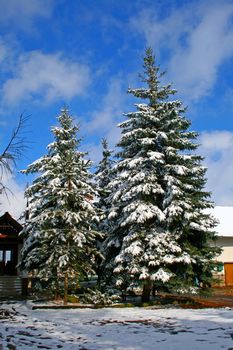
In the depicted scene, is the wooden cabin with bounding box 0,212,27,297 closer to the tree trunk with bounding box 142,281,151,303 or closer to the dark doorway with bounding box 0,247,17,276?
the dark doorway with bounding box 0,247,17,276

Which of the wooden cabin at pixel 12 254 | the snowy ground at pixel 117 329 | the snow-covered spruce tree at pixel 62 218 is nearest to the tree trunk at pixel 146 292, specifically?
the snowy ground at pixel 117 329

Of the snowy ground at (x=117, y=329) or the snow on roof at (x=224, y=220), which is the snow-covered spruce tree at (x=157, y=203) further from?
the snow on roof at (x=224, y=220)

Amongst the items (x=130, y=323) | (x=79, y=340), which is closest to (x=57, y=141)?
(x=130, y=323)

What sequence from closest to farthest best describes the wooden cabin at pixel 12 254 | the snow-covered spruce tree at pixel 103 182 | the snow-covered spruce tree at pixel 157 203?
1. the snow-covered spruce tree at pixel 157 203
2. the snow-covered spruce tree at pixel 103 182
3. the wooden cabin at pixel 12 254

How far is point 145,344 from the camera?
33.9 feet

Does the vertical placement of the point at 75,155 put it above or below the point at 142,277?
above

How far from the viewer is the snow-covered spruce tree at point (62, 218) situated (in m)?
20.9

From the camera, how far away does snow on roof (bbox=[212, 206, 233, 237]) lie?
40322mm

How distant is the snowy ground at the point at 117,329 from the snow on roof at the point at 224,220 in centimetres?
2313

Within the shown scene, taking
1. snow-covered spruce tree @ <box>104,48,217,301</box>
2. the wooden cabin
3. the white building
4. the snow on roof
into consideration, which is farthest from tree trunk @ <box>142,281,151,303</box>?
the snow on roof

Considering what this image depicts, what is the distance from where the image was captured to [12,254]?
37.3 meters

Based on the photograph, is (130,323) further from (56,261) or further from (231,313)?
(56,261)

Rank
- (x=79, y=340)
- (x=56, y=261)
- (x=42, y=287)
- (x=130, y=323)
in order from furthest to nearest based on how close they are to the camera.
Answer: (x=42, y=287)
(x=56, y=261)
(x=130, y=323)
(x=79, y=340)

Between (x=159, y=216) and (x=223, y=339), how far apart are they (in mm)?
9803
